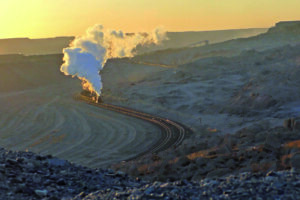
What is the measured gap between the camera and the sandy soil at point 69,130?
31.4 meters

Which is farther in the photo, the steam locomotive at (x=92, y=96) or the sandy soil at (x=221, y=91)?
the steam locomotive at (x=92, y=96)

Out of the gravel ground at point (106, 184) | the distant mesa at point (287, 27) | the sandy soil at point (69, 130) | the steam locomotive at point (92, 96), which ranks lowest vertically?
the sandy soil at point (69, 130)

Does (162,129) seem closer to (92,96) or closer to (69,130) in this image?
(69,130)

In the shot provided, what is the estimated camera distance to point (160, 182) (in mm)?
12133

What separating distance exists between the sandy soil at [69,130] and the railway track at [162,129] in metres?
0.91

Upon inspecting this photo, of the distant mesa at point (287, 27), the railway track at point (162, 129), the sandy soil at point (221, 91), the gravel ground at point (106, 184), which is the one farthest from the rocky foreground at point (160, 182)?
the distant mesa at point (287, 27)

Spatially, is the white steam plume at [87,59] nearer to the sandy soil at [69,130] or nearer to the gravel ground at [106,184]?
the sandy soil at [69,130]

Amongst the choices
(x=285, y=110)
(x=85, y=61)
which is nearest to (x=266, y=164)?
(x=285, y=110)

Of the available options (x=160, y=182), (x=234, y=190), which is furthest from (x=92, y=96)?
(x=234, y=190)

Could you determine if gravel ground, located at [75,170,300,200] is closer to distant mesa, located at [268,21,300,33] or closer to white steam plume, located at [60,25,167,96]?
white steam plume, located at [60,25,167,96]

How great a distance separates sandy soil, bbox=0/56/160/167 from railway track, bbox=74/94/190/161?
2.99 feet

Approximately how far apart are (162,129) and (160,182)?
2589 centimetres

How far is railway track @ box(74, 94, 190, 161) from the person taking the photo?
3167 centimetres

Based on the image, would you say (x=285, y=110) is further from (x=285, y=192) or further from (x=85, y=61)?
(x=285, y=192)
